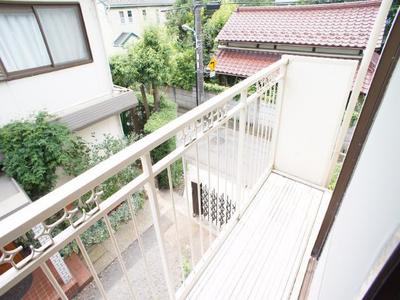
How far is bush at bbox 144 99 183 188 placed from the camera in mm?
4853

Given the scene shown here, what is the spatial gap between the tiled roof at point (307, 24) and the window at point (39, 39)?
16.3 feet

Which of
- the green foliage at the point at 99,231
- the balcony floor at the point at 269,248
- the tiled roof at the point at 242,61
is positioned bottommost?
the green foliage at the point at 99,231

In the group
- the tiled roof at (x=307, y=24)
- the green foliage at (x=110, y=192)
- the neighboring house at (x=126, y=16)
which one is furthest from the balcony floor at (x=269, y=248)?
the neighboring house at (x=126, y=16)

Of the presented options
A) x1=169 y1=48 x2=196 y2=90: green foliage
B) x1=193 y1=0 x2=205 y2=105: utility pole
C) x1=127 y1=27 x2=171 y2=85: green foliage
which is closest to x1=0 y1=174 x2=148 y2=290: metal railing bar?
x1=127 y1=27 x2=171 y2=85: green foliage

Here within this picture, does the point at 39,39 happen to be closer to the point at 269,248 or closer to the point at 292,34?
the point at 269,248

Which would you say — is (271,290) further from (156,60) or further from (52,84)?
(156,60)

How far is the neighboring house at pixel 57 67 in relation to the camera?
11.1ft

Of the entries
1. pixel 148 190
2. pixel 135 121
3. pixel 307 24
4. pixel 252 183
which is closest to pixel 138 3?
pixel 135 121

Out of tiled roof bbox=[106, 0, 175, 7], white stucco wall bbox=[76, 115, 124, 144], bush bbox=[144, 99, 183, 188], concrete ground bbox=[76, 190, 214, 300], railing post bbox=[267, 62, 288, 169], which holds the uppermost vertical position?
tiled roof bbox=[106, 0, 175, 7]

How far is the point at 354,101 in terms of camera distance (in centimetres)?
166

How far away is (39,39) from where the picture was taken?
3654 mm

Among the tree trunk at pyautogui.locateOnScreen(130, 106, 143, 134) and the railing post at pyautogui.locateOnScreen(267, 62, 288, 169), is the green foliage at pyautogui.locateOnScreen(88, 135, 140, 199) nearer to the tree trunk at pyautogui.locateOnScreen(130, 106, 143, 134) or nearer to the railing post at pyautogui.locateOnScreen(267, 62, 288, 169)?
the tree trunk at pyautogui.locateOnScreen(130, 106, 143, 134)

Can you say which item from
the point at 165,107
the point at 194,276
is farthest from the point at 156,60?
the point at 194,276

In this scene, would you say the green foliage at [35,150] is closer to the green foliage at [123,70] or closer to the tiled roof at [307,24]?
the green foliage at [123,70]
